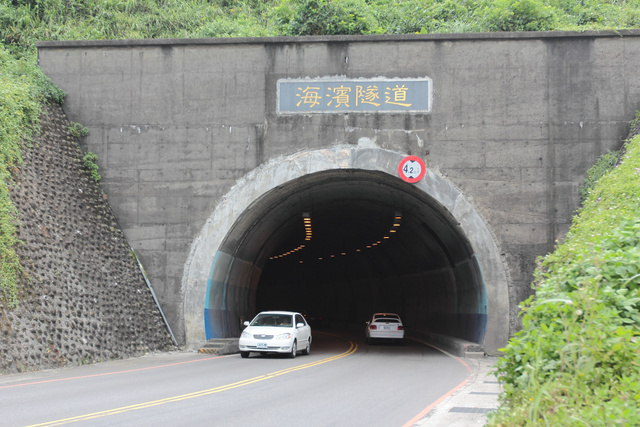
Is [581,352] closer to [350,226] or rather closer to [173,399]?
[173,399]

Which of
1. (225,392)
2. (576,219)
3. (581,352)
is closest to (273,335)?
(225,392)

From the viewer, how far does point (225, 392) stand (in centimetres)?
1069

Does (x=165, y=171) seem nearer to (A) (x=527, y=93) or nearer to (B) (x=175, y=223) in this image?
(B) (x=175, y=223)

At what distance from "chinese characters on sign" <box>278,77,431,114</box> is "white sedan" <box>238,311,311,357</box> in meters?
6.24

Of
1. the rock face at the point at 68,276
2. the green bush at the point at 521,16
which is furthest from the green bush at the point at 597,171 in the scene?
the rock face at the point at 68,276

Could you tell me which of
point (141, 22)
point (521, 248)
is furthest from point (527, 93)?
point (141, 22)

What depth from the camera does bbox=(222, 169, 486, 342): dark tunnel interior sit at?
2064cm

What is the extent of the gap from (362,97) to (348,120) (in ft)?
2.61

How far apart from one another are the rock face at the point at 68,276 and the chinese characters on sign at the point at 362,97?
20.4ft

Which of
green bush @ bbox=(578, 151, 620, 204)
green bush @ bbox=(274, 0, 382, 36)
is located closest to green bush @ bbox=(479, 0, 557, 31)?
green bush @ bbox=(274, 0, 382, 36)

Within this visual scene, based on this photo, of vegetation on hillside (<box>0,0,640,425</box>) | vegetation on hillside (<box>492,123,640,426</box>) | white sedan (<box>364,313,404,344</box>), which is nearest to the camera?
vegetation on hillside (<box>492,123,640,426</box>)

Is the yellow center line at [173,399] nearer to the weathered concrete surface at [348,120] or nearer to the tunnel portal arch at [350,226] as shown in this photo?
the tunnel portal arch at [350,226]

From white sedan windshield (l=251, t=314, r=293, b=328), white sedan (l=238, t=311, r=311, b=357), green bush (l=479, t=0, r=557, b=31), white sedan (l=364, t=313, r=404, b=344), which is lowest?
white sedan (l=364, t=313, r=404, b=344)

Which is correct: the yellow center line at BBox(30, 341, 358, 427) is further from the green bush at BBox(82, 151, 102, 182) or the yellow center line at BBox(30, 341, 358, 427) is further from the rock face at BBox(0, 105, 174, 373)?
the green bush at BBox(82, 151, 102, 182)
